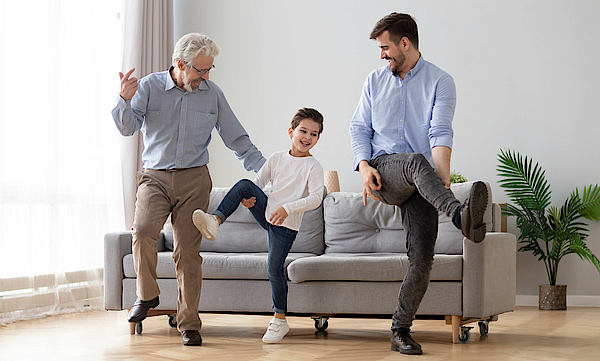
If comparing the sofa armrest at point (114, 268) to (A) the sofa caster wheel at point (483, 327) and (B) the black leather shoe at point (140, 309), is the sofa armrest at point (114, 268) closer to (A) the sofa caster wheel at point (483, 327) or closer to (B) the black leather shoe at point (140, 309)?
(B) the black leather shoe at point (140, 309)

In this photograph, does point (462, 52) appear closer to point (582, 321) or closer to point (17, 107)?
point (582, 321)

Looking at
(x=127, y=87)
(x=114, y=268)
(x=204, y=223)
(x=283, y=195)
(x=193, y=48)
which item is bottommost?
(x=114, y=268)

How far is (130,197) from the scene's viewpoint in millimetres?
4719

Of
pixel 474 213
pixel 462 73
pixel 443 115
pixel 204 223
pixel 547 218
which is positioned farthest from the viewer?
pixel 462 73

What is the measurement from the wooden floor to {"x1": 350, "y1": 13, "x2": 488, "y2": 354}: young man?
0.34 meters

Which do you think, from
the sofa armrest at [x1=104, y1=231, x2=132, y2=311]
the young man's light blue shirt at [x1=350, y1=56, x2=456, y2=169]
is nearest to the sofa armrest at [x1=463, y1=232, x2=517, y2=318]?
the young man's light blue shirt at [x1=350, y1=56, x2=456, y2=169]

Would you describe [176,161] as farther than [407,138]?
Yes

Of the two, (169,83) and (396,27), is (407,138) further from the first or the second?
(169,83)

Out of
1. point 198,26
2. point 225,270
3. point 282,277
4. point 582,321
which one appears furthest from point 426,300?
point 198,26

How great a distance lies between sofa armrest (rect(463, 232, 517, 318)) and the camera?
110 inches

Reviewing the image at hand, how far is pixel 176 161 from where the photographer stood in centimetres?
275

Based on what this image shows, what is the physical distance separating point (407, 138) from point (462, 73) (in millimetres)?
2550

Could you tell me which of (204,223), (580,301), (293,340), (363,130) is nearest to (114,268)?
Answer: (204,223)

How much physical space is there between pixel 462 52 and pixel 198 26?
7.56 ft
